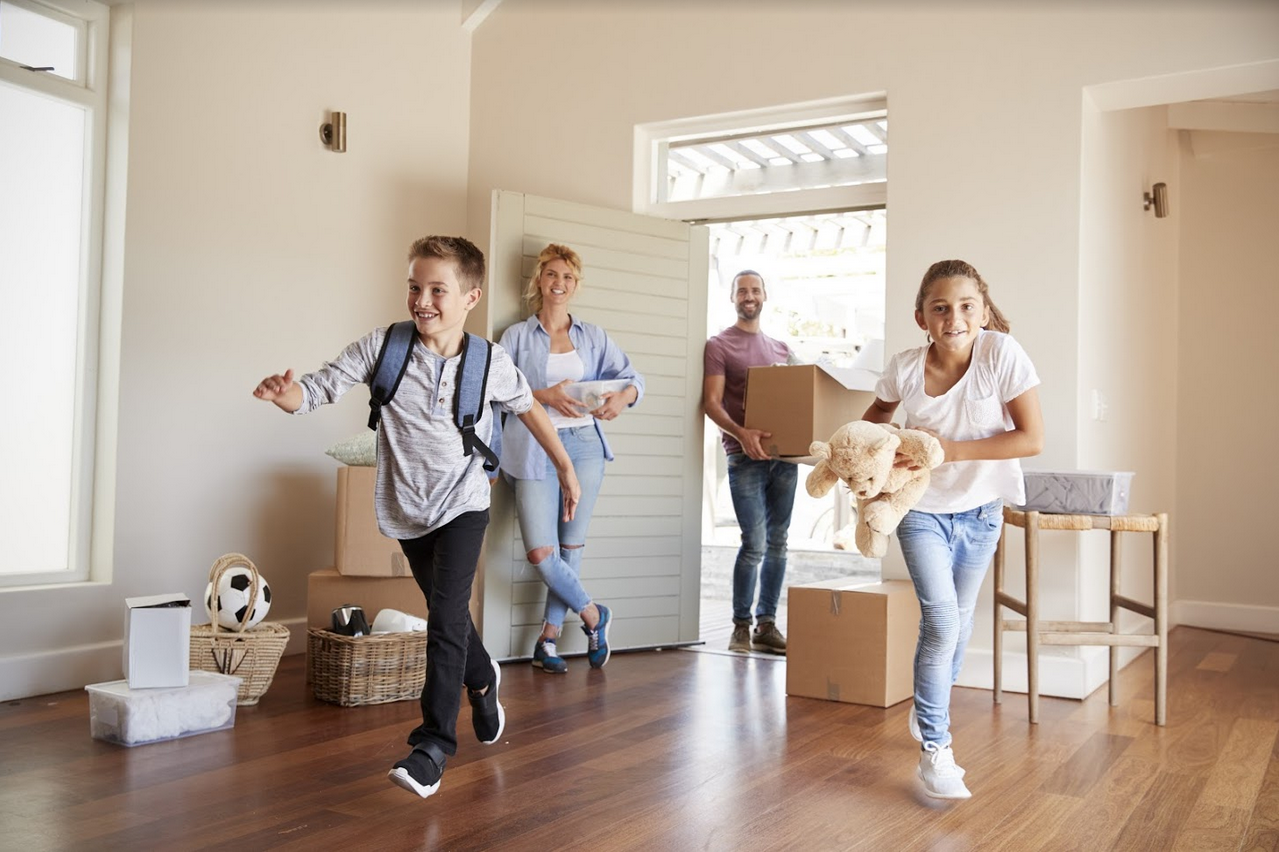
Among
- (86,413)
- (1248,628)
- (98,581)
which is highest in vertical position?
(86,413)

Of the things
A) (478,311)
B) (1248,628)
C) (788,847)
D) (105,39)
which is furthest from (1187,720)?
(105,39)

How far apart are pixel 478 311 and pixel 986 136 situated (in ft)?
7.59

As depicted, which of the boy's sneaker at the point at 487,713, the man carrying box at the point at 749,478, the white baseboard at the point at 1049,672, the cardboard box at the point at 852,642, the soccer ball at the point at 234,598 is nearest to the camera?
the boy's sneaker at the point at 487,713

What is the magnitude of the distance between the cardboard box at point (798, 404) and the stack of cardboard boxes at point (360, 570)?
145 cm

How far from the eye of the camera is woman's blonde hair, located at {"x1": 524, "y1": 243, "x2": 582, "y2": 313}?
4172 mm

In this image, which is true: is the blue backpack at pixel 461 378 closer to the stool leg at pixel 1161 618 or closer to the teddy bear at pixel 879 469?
the teddy bear at pixel 879 469

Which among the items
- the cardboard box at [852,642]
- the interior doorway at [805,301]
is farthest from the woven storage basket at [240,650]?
the interior doorway at [805,301]

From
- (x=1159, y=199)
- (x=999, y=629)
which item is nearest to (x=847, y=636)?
(x=999, y=629)

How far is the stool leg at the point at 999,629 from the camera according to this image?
3.71 metres

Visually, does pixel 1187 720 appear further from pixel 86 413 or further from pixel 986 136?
pixel 86 413

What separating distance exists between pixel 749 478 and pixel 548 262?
1.31 metres

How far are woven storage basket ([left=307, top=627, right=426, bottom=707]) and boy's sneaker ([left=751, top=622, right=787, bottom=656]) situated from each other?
166 centimetres

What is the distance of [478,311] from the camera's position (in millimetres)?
5090

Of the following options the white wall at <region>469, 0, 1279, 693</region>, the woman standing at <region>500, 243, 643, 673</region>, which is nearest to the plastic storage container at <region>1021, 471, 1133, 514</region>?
the white wall at <region>469, 0, 1279, 693</region>
